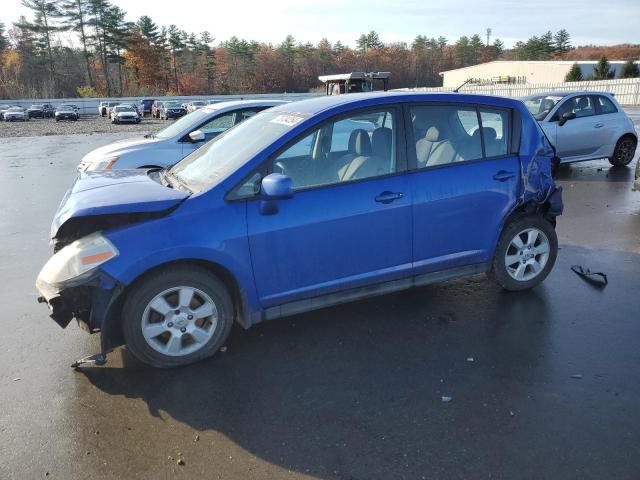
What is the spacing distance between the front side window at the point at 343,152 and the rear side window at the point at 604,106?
865 cm

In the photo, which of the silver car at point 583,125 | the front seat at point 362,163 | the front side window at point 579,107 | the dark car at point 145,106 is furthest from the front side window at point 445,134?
the dark car at point 145,106

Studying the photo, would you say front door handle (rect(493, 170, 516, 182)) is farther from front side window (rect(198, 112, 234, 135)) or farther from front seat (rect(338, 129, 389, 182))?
front side window (rect(198, 112, 234, 135))

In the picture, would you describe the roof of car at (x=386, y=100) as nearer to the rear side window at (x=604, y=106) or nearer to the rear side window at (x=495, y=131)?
the rear side window at (x=495, y=131)

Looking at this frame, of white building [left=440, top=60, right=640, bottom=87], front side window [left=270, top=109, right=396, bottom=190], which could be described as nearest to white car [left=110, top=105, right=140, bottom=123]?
front side window [left=270, top=109, right=396, bottom=190]

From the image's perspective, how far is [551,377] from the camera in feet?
11.2

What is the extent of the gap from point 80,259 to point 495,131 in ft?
11.2

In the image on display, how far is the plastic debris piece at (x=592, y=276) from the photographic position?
16.3ft

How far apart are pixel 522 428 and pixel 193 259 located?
2230 mm

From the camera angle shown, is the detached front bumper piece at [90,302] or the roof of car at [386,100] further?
the roof of car at [386,100]

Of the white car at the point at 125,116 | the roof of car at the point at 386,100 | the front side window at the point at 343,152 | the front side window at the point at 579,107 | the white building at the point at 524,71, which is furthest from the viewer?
the white building at the point at 524,71

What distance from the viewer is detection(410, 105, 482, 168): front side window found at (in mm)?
4160

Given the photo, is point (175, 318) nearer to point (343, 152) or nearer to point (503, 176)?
point (343, 152)

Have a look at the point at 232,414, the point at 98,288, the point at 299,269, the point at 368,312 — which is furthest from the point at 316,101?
the point at 232,414

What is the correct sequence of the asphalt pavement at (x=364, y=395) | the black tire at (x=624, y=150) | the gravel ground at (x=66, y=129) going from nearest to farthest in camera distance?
the asphalt pavement at (x=364, y=395), the black tire at (x=624, y=150), the gravel ground at (x=66, y=129)
